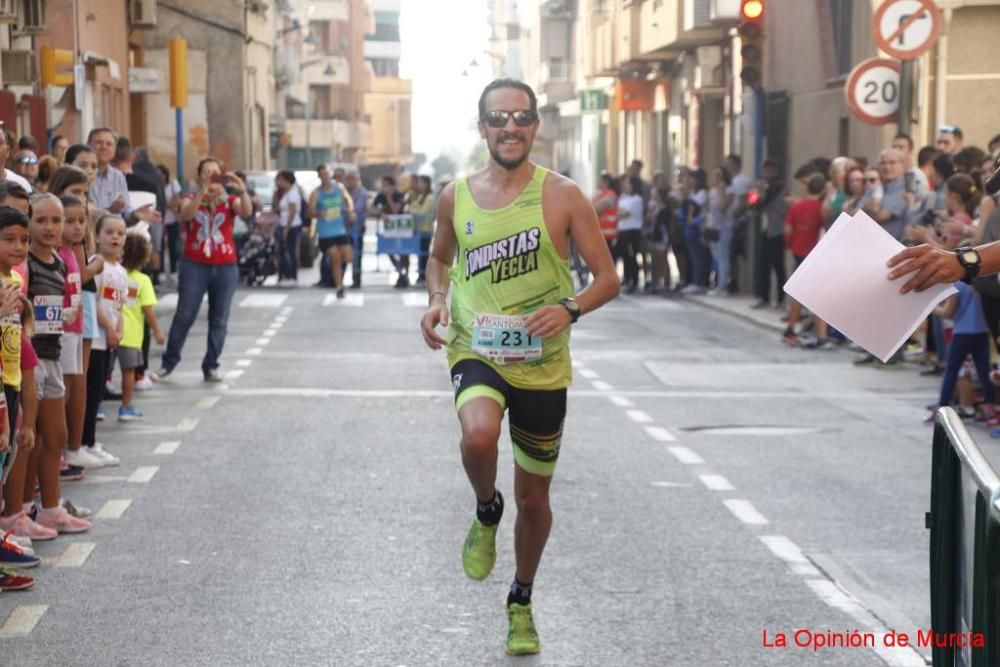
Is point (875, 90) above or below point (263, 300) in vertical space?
above

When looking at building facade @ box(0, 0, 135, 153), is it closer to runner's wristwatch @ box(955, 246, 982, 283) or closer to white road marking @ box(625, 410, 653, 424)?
white road marking @ box(625, 410, 653, 424)

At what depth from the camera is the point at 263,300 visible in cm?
2991

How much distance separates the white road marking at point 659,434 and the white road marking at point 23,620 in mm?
6229

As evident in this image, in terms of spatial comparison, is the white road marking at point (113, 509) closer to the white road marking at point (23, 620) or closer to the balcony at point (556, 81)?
the white road marking at point (23, 620)

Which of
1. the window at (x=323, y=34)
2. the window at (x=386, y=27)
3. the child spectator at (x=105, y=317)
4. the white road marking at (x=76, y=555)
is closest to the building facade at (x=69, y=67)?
the child spectator at (x=105, y=317)

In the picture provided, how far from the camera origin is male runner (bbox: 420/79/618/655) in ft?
23.8

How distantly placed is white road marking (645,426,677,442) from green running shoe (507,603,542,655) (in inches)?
250

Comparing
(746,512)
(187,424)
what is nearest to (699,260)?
(187,424)

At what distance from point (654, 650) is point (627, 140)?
50.2m

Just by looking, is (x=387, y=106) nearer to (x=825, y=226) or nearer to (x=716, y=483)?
(x=825, y=226)

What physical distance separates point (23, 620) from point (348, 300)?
2201cm

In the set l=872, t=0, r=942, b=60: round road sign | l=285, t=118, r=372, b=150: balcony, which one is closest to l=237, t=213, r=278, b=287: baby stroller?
l=872, t=0, r=942, b=60: round road sign

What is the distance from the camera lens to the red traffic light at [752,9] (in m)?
26.5

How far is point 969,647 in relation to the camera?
13.8 ft
